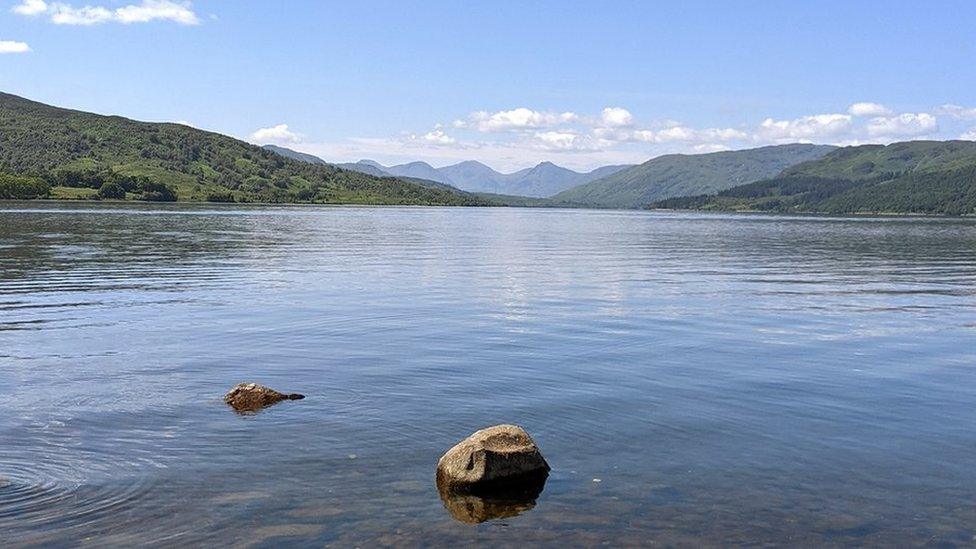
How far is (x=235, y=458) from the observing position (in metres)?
18.9

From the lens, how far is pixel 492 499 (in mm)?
16953

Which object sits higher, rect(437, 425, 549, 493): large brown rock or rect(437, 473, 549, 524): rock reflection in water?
rect(437, 425, 549, 493): large brown rock

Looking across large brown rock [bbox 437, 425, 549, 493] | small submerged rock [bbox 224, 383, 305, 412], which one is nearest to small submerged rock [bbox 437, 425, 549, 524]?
large brown rock [bbox 437, 425, 549, 493]

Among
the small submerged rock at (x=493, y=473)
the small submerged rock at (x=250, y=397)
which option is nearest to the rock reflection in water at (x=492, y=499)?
the small submerged rock at (x=493, y=473)

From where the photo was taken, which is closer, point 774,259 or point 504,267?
point 504,267

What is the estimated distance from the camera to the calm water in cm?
1559

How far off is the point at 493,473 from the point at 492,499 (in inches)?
22.3

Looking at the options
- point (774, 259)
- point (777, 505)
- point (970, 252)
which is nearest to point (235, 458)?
point (777, 505)

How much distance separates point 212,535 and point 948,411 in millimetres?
21545

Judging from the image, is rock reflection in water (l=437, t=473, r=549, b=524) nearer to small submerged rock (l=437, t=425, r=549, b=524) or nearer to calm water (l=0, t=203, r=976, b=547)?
small submerged rock (l=437, t=425, r=549, b=524)

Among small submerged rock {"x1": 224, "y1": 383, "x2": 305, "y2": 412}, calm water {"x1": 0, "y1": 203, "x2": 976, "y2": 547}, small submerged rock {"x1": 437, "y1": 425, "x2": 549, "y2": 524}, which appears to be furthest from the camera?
small submerged rock {"x1": 224, "y1": 383, "x2": 305, "y2": 412}

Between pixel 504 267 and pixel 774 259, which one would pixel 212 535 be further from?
pixel 774 259

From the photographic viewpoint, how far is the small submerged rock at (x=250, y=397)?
2341cm

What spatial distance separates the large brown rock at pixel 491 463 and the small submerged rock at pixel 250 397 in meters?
7.86
